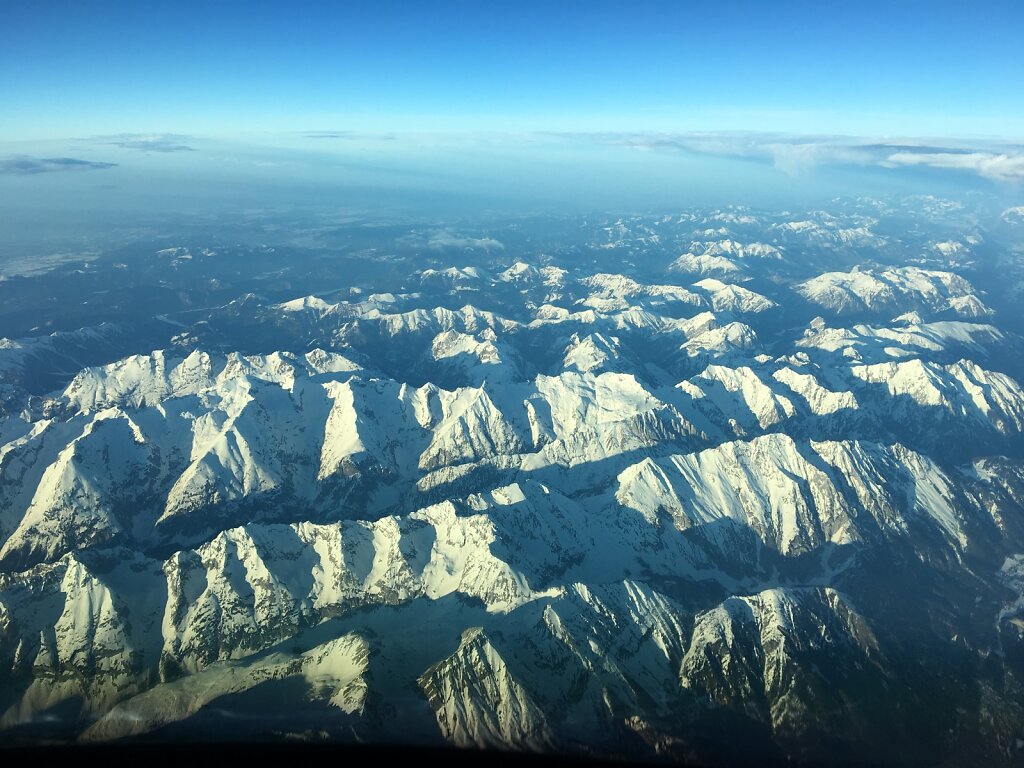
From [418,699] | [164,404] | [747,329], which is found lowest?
[747,329]

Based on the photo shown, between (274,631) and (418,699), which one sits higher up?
(418,699)

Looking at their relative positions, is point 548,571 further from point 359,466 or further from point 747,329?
point 747,329

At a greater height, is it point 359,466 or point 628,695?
point 628,695

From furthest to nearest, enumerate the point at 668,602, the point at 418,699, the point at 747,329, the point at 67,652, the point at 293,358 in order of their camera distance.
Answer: the point at 747,329 → the point at 293,358 → the point at 668,602 → the point at 67,652 → the point at 418,699

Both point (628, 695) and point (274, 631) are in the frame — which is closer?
point (628, 695)

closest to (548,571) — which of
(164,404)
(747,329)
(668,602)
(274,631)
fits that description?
(668,602)

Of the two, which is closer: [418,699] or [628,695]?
[418,699]

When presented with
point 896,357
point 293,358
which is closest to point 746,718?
point 293,358

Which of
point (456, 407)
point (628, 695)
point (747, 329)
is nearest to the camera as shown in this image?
point (628, 695)

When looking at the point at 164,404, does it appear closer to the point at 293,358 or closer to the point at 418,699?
the point at 293,358
